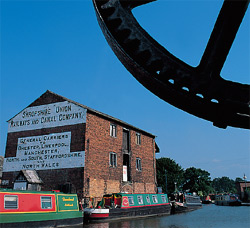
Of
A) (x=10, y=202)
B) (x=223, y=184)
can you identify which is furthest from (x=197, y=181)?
(x=223, y=184)

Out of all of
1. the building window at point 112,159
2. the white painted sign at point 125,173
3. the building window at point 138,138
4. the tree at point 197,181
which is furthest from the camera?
the tree at point 197,181

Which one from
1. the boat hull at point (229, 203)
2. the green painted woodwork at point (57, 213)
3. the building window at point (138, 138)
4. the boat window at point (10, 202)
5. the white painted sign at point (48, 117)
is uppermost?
the white painted sign at point (48, 117)

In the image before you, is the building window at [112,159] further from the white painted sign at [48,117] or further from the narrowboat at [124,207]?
the white painted sign at [48,117]

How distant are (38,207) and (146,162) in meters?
17.5

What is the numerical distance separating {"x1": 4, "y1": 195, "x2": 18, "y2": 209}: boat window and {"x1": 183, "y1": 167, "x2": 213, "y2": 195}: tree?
222 feet

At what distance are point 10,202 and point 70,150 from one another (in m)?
10.2

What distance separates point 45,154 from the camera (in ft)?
80.4

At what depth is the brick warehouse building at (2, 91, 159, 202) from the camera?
22750 mm

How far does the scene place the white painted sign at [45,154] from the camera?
23.2 meters

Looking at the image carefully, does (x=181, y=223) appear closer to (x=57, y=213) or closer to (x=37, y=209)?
(x=57, y=213)

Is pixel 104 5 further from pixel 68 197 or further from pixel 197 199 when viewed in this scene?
pixel 197 199

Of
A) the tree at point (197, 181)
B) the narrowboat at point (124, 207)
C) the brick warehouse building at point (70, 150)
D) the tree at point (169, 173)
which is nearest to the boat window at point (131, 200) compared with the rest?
the narrowboat at point (124, 207)

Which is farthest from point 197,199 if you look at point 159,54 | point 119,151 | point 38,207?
point 159,54

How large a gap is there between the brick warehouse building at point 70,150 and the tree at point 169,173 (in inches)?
1035
